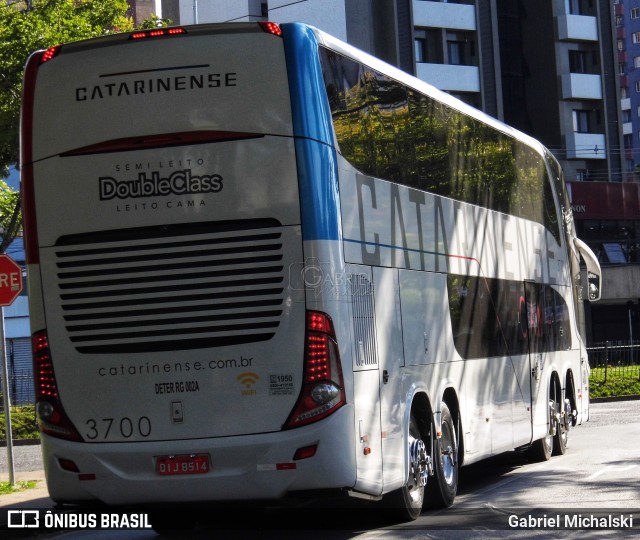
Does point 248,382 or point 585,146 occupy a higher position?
point 585,146

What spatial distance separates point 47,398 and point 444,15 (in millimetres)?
50410

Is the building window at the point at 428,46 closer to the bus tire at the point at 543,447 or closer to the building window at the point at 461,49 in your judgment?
the building window at the point at 461,49

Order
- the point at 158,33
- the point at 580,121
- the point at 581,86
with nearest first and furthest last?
the point at 158,33, the point at 581,86, the point at 580,121

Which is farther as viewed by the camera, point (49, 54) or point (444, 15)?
point (444, 15)

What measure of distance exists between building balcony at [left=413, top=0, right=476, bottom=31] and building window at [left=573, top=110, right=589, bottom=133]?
745 centimetres

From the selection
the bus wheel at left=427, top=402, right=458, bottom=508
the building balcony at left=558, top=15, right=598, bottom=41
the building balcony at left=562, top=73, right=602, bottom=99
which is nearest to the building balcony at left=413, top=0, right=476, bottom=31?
the building balcony at left=558, top=15, right=598, bottom=41

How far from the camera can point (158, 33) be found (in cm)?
1025

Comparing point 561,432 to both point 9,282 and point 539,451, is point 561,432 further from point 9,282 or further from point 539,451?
point 9,282

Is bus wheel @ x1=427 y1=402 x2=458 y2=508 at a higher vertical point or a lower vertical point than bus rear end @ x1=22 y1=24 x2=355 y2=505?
lower

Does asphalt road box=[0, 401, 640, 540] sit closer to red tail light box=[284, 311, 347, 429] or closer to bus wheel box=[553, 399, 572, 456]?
bus wheel box=[553, 399, 572, 456]

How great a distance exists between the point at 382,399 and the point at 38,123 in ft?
11.9

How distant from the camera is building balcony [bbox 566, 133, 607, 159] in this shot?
2446 inches

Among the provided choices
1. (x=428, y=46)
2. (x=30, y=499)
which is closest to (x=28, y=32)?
(x=30, y=499)

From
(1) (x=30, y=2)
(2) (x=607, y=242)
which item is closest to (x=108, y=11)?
(1) (x=30, y=2)
